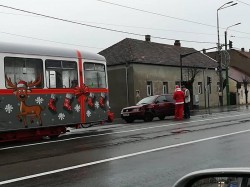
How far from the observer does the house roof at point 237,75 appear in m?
58.2

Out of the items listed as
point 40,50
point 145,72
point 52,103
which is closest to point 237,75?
point 145,72

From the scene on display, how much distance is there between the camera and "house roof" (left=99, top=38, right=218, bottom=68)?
130 ft

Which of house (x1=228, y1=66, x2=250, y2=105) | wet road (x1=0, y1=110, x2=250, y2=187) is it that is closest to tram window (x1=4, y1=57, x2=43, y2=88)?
wet road (x1=0, y1=110, x2=250, y2=187)

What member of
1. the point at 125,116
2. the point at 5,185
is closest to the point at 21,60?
the point at 5,185

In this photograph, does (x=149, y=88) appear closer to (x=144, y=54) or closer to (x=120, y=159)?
(x=144, y=54)

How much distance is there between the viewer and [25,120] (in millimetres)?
13297

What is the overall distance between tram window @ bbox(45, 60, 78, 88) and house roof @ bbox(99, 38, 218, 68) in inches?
921

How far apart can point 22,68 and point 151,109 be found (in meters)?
11.7

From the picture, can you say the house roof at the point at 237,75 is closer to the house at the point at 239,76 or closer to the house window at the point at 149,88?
the house at the point at 239,76

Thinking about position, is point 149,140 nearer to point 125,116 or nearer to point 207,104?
point 125,116

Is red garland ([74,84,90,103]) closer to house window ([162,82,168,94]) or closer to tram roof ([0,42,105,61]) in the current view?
tram roof ([0,42,105,61])

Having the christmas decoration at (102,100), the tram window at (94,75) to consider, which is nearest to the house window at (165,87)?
the tram window at (94,75)

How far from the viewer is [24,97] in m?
13.3

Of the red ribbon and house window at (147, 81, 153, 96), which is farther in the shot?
house window at (147, 81, 153, 96)
